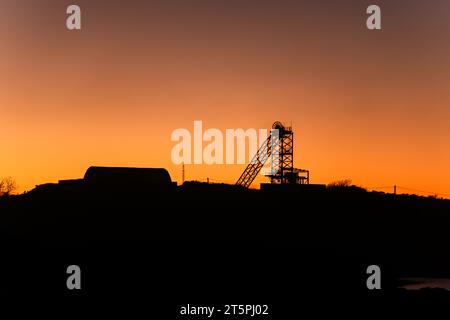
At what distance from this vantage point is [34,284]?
138 feet

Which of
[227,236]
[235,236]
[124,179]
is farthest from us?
[124,179]

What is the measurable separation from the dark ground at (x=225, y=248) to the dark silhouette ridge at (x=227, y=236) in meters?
0.12

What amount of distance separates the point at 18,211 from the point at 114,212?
41.5 ft

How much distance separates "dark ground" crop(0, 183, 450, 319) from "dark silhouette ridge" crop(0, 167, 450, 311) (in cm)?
12

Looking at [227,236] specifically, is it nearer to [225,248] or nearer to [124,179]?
[225,248]

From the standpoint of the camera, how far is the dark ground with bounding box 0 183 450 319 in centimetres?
4041

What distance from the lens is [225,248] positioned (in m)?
50.8

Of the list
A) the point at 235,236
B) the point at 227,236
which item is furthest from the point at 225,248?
the point at 235,236

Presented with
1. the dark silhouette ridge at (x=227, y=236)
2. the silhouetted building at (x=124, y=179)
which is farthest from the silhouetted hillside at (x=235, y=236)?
the silhouetted building at (x=124, y=179)

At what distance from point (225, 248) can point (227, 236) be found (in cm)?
412

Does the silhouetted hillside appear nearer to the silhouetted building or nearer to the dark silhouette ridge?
the dark silhouette ridge

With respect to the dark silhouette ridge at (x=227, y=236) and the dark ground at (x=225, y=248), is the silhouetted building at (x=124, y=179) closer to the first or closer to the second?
the dark silhouette ridge at (x=227, y=236)
